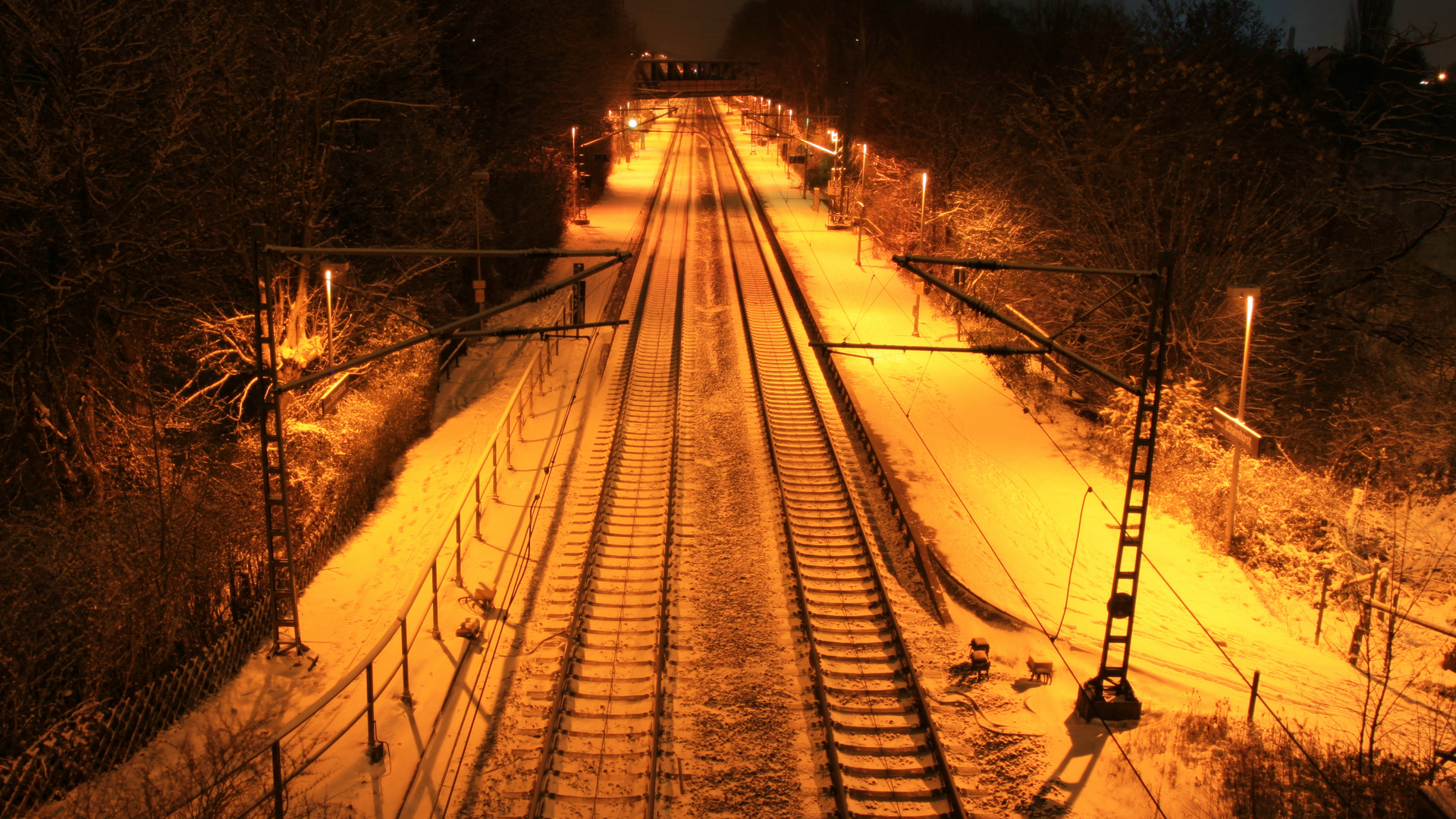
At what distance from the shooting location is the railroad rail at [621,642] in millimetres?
8898

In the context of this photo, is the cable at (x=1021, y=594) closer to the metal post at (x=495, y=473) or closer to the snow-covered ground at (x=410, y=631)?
the snow-covered ground at (x=410, y=631)

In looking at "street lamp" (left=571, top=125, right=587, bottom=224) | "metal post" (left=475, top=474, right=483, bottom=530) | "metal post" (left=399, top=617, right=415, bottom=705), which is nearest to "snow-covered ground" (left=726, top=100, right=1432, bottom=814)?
"metal post" (left=399, top=617, right=415, bottom=705)

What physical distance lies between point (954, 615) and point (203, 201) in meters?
13.6

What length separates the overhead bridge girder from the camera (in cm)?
9338

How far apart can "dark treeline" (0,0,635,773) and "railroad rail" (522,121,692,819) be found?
422 centimetres

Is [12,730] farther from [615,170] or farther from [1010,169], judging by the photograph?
[615,170]

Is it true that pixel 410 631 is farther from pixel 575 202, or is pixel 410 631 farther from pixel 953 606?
pixel 575 202

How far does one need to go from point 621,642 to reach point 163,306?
10.1 metres

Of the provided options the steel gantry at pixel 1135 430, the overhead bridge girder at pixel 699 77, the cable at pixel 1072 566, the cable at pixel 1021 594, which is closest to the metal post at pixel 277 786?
the steel gantry at pixel 1135 430

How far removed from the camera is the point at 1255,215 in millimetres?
18109

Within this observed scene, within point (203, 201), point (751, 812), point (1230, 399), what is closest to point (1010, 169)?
point (1230, 399)

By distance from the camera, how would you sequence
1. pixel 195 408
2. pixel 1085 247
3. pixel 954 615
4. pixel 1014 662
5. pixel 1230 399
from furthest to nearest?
Answer: pixel 1085 247 → pixel 1230 399 → pixel 195 408 → pixel 954 615 → pixel 1014 662

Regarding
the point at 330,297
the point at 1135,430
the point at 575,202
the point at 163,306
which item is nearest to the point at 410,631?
the point at 330,297

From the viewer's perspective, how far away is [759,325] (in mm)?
25562
